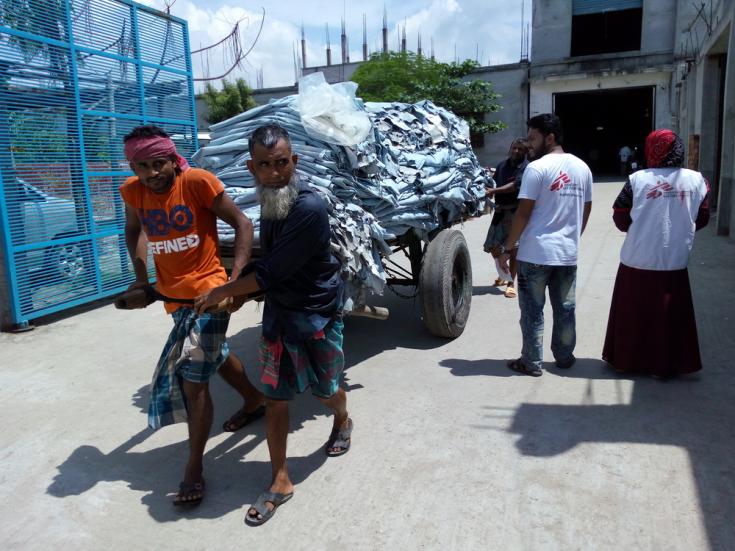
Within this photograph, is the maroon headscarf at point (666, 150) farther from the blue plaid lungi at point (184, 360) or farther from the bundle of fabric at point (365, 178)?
the blue plaid lungi at point (184, 360)

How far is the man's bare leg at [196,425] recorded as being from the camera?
110 inches

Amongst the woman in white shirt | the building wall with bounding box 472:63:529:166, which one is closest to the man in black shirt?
the woman in white shirt

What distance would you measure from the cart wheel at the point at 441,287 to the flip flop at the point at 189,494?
2359mm

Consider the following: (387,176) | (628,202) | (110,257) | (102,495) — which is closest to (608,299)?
(628,202)

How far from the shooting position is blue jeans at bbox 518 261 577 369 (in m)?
4.04

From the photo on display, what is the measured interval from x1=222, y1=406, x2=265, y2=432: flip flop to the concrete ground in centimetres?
6

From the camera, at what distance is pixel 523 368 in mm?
4219

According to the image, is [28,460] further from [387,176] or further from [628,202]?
[628,202]

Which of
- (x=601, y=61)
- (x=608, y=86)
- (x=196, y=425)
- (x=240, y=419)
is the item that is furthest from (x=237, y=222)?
(x=608, y=86)

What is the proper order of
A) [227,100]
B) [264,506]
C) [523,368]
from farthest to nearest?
[227,100] → [523,368] → [264,506]

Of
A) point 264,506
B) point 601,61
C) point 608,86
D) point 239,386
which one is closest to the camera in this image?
point 264,506

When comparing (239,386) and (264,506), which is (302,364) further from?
(239,386)

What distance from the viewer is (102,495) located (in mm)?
2869

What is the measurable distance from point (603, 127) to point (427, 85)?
13484mm
